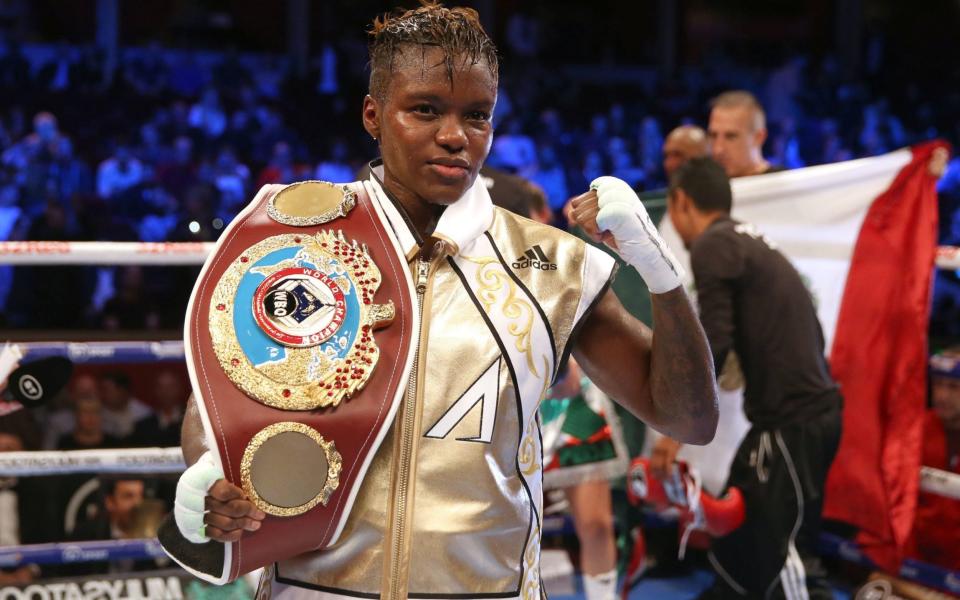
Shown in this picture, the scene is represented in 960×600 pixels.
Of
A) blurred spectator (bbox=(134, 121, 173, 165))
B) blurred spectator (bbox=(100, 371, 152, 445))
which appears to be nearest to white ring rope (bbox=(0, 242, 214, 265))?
blurred spectator (bbox=(100, 371, 152, 445))

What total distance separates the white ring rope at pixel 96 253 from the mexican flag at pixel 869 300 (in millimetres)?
1719

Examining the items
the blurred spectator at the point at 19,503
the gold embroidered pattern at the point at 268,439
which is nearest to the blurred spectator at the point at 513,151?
the blurred spectator at the point at 19,503

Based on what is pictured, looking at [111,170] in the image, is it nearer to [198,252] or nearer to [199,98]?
[199,98]

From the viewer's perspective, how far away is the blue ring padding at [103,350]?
2826mm

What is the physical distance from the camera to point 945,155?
3400 mm

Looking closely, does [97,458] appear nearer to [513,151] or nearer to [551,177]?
[551,177]

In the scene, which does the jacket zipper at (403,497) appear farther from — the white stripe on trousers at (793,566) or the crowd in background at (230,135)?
the crowd in background at (230,135)

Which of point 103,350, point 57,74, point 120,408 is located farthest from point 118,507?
point 57,74

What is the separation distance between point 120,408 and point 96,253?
114 cm

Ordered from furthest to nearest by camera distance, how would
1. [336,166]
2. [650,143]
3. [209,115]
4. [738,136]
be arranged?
[650,143]
[209,115]
[336,166]
[738,136]

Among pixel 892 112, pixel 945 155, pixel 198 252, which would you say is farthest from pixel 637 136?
pixel 198 252

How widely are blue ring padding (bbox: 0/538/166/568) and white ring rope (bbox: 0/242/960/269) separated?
73cm

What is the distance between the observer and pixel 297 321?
1.35 metres

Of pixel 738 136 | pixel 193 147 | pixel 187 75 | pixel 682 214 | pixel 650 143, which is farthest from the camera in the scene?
pixel 187 75
